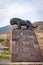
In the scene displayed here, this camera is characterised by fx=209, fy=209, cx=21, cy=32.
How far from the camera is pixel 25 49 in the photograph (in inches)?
333

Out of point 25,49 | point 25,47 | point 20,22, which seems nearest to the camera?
point 25,49

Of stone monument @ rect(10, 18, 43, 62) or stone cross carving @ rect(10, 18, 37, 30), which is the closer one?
stone monument @ rect(10, 18, 43, 62)

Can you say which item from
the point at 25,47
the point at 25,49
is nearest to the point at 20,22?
the point at 25,47

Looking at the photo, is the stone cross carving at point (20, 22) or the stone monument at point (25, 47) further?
the stone cross carving at point (20, 22)

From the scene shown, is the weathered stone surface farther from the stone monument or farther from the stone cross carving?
the stone cross carving

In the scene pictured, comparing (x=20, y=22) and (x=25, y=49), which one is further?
(x=20, y=22)

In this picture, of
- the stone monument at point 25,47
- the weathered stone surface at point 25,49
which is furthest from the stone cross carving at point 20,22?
the weathered stone surface at point 25,49

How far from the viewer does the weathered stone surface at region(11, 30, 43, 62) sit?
8.12 m

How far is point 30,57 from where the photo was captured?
322 inches

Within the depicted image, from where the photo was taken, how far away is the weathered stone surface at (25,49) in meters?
8.12

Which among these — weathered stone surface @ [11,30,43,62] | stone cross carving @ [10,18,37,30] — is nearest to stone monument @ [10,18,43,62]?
weathered stone surface @ [11,30,43,62]

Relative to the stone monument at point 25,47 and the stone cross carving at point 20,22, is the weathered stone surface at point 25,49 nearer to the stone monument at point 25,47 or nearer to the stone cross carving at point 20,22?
the stone monument at point 25,47

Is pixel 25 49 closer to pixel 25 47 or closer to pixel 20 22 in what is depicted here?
pixel 25 47

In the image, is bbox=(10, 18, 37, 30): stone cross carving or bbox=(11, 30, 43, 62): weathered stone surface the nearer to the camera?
bbox=(11, 30, 43, 62): weathered stone surface
